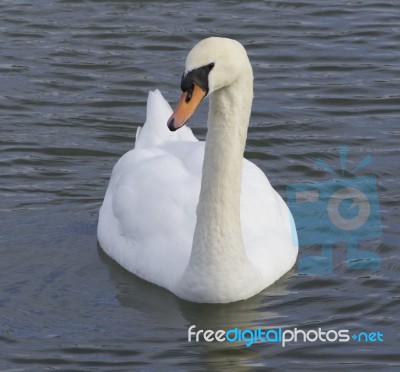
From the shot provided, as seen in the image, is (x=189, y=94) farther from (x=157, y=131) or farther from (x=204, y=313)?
(x=157, y=131)

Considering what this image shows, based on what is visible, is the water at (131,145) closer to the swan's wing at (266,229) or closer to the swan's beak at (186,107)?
the swan's wing at (266,229)

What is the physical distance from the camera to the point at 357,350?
8445 mm

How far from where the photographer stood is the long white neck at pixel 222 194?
332 inches

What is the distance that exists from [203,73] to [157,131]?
9.46ft

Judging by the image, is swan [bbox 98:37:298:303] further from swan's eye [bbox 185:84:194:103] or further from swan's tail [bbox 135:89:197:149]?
swan's tail [bbox 135:89:197:149]

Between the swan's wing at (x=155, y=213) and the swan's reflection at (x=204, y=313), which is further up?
the swan's wing at (x=155, y=213)

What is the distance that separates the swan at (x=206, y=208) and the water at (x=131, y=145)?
18 cm

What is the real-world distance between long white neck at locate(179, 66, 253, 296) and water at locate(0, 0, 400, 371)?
0.98 ft

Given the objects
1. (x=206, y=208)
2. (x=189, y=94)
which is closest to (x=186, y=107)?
(x=189, y=94)

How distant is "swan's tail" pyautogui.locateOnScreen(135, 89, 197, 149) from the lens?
426 inches

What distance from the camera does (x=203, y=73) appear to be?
8.02 meters

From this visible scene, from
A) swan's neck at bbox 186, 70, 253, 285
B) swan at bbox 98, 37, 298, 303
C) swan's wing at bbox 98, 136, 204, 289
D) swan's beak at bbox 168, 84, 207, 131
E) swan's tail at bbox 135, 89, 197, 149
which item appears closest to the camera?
swan's beak at bbox 168, 84, 207, 131

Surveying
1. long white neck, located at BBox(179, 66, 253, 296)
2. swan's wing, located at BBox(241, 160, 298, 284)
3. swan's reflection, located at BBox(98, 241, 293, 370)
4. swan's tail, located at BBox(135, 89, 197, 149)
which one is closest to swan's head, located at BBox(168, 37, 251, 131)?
long white neck, located at BBox(179, 66, 253, 296)

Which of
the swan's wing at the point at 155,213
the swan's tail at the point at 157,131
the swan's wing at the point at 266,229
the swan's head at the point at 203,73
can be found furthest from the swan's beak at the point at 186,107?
the swan's tail at the point at 157,131
